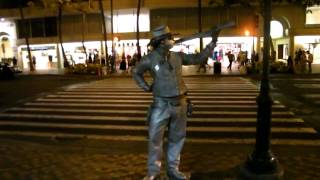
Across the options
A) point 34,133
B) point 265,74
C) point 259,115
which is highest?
point 265,74

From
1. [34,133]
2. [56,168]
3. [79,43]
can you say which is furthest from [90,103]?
[79,43]

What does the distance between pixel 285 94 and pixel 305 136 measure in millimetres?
7839

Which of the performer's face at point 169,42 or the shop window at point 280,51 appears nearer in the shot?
the performer's face at point 169,42

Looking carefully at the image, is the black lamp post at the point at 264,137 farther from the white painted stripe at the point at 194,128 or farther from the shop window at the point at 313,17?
the shop window at the point at 313,17

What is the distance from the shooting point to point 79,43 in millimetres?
51156

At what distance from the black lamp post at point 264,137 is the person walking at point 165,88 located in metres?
1.06

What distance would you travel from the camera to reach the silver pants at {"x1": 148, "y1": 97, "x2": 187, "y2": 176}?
18.3 feet

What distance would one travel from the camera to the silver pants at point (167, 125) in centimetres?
557

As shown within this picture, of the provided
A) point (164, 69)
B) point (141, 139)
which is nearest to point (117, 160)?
point (141, 139)

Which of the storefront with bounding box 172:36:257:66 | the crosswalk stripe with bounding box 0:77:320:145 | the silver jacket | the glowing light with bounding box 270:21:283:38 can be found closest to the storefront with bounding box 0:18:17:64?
the storefront with bounding box 172:36:257:66

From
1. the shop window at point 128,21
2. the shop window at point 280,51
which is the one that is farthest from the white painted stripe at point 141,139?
the shop window at point 128,21

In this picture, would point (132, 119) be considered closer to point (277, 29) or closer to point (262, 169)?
point (262, 169)

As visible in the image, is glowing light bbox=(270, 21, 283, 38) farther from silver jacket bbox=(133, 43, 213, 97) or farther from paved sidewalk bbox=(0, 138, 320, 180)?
silver jacket bbox=(133, 43, 213, 97)

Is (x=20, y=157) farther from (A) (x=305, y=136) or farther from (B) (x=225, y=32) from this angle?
(B) (x=225, y=32)
